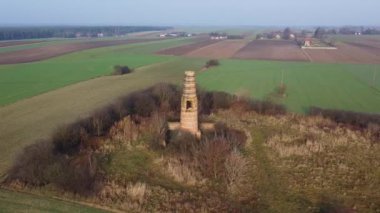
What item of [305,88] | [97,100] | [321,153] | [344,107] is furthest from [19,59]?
[321,153]

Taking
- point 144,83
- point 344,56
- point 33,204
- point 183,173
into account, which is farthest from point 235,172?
point 344,56

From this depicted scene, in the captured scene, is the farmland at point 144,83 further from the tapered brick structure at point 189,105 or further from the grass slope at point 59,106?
the tapered brick structure at point 189,105

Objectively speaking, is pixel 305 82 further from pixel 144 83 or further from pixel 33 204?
pixel 33 204

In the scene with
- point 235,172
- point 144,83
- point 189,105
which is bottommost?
point 144,83

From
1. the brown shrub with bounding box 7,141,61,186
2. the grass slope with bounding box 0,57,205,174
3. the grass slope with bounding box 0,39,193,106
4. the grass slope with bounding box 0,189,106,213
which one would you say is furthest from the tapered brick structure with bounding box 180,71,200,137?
the grass slope with bounding box 0,39,193,106

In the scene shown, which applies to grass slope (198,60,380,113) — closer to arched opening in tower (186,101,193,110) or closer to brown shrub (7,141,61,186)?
arched opening in tower (186,101,193,110)

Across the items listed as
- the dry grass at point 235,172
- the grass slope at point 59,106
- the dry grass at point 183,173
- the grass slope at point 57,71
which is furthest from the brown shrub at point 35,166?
the grass slope at point 57,71
